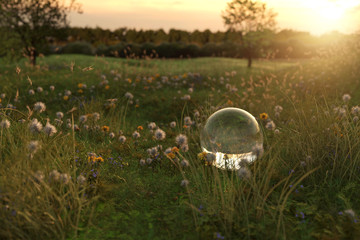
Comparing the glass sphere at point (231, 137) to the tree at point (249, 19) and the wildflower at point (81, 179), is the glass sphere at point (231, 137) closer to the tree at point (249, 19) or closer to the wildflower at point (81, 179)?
the wildflower at point (81, 179)

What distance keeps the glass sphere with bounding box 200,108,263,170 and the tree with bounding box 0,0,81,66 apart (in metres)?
14.5

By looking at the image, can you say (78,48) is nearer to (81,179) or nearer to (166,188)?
(166,188)

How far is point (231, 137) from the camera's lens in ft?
14.9

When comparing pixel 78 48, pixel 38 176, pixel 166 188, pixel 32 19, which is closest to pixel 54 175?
pixel 38 176

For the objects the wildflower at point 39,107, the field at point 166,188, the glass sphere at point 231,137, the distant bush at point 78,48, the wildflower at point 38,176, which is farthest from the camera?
the distant bush at point 78,48

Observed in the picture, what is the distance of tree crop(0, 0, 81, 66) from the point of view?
16.7 metres

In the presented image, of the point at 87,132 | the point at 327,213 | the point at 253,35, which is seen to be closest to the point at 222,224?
the point at 327,213

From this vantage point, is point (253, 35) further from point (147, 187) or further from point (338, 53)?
point (147, 187)

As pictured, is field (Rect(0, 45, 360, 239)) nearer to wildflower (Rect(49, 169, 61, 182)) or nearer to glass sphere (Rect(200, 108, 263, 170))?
wildflower (Rect(49, 169, 61, 182))

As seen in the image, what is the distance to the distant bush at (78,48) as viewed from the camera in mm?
31719

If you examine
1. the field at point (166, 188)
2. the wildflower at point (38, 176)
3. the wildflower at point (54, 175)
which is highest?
the wildflower at point (38, 176)

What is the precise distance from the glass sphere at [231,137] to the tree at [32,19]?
14.5 metres

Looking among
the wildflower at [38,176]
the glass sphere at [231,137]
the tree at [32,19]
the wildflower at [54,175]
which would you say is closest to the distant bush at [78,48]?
the tree at [32,19]

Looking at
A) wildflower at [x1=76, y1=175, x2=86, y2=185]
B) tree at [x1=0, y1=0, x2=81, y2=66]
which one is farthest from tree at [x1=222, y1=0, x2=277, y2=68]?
wildflower at [x1=76, y1=175, x2=86, y2=185]
